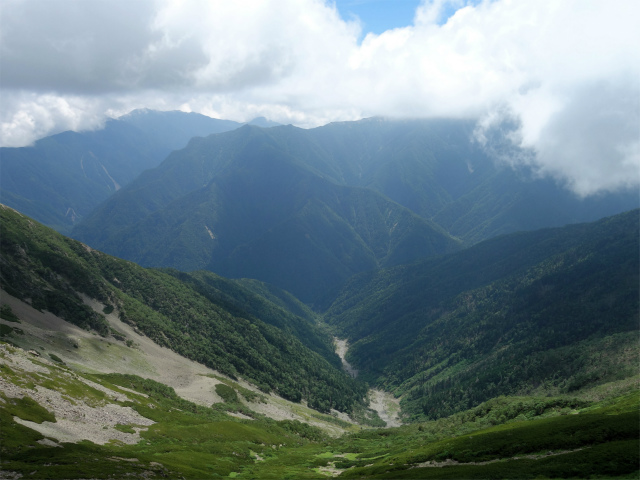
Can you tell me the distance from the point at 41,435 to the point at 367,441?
306ft

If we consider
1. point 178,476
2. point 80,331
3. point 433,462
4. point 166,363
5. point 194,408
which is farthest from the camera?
point 166,363

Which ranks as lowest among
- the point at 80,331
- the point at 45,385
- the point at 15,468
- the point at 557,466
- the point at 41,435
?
the point at 557,466

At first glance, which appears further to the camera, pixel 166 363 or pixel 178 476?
pixel 166 363

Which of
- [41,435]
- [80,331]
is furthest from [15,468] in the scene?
[80,331]

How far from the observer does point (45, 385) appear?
9256 centimetres

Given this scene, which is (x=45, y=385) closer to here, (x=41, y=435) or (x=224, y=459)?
(x=41, y=435)

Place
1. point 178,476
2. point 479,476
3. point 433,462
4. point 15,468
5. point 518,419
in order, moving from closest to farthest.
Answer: point 15,468 → point 479,476 → point 178,476 → point 433,462 → point 518,419

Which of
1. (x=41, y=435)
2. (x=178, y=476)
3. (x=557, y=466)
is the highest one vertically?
(x=41, y=435)

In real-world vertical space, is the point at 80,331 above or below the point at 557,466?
above

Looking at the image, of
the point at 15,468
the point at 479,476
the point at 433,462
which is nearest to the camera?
the point at 15,468

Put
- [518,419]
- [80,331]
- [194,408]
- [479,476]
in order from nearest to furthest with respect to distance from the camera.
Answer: [479,476] → [518,419] → [194,408] → [80,331]

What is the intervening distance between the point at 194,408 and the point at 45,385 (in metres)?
60.5

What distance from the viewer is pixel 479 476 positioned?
60375mm

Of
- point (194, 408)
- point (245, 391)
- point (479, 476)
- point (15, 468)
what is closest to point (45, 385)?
point (15, 468)
